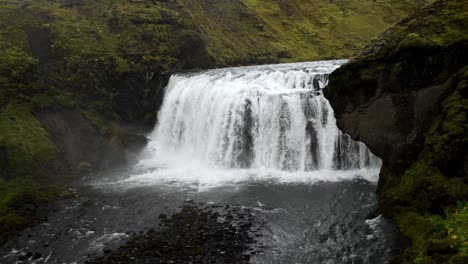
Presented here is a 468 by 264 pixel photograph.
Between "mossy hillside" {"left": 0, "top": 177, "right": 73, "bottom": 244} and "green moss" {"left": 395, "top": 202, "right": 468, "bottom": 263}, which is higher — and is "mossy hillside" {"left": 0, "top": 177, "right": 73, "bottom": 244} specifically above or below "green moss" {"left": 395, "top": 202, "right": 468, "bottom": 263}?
below

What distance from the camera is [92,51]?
37.0 metres

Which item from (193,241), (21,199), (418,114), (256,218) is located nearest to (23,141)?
(21,199)

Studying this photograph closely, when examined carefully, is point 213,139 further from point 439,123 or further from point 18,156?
point 439,123

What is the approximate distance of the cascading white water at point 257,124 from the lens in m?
26.6

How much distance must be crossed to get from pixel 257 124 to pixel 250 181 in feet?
18.4

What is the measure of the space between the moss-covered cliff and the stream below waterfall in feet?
5.56

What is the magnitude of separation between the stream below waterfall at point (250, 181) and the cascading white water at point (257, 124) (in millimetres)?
78

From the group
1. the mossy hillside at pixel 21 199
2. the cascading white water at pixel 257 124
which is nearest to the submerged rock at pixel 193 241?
the mossy hillside at pixel 21 199

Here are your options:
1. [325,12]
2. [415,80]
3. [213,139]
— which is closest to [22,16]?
[213,139]

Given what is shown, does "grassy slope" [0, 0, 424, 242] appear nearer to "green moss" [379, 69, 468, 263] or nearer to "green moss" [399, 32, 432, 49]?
"green moss" [379, 69, 468, 263]

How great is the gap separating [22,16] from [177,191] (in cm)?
2842

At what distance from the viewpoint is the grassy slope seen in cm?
2728

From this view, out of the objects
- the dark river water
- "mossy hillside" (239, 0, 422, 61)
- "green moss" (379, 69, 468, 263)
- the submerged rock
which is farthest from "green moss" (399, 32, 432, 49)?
"mossy hillside" (239, 0, 422, 61)

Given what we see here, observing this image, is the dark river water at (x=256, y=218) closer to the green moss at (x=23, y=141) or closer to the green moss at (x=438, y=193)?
the green moss at (x=438, y=193)
